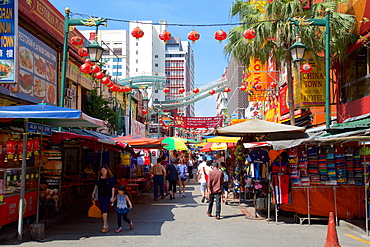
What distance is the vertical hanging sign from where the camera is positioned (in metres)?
10.1

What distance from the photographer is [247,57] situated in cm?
1731

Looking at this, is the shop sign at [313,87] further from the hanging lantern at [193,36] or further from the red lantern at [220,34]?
the hanging lantern at [193,36]

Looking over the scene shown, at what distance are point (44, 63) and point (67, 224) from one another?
7.74 m

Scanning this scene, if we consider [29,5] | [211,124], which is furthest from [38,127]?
[211,124]

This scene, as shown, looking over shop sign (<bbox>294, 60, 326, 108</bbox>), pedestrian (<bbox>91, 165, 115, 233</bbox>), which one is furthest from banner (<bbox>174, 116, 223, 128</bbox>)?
pedestrian (<bbox>91, 165, 115, 233</bbox>)

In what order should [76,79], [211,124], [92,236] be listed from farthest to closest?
[211,124], [76,79], [92,236]

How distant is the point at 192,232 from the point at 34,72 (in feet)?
30.4

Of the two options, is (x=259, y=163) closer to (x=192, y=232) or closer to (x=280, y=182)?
(x=280, y=182)

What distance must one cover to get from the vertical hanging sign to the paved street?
4.10 m

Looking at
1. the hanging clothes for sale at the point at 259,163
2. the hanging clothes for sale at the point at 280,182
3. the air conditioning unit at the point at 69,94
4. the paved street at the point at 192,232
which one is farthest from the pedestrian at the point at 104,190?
the air conditioning unit at the point at 69,94

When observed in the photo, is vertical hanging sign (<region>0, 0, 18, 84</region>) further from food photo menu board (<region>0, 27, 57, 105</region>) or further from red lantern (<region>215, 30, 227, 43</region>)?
red lantern (<region>215, 30, 227, 43</region>)

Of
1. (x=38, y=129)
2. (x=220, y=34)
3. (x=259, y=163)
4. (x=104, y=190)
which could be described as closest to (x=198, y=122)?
(x=220, y=34)

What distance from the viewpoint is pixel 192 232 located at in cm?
980

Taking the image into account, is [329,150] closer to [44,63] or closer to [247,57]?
[247,57]
